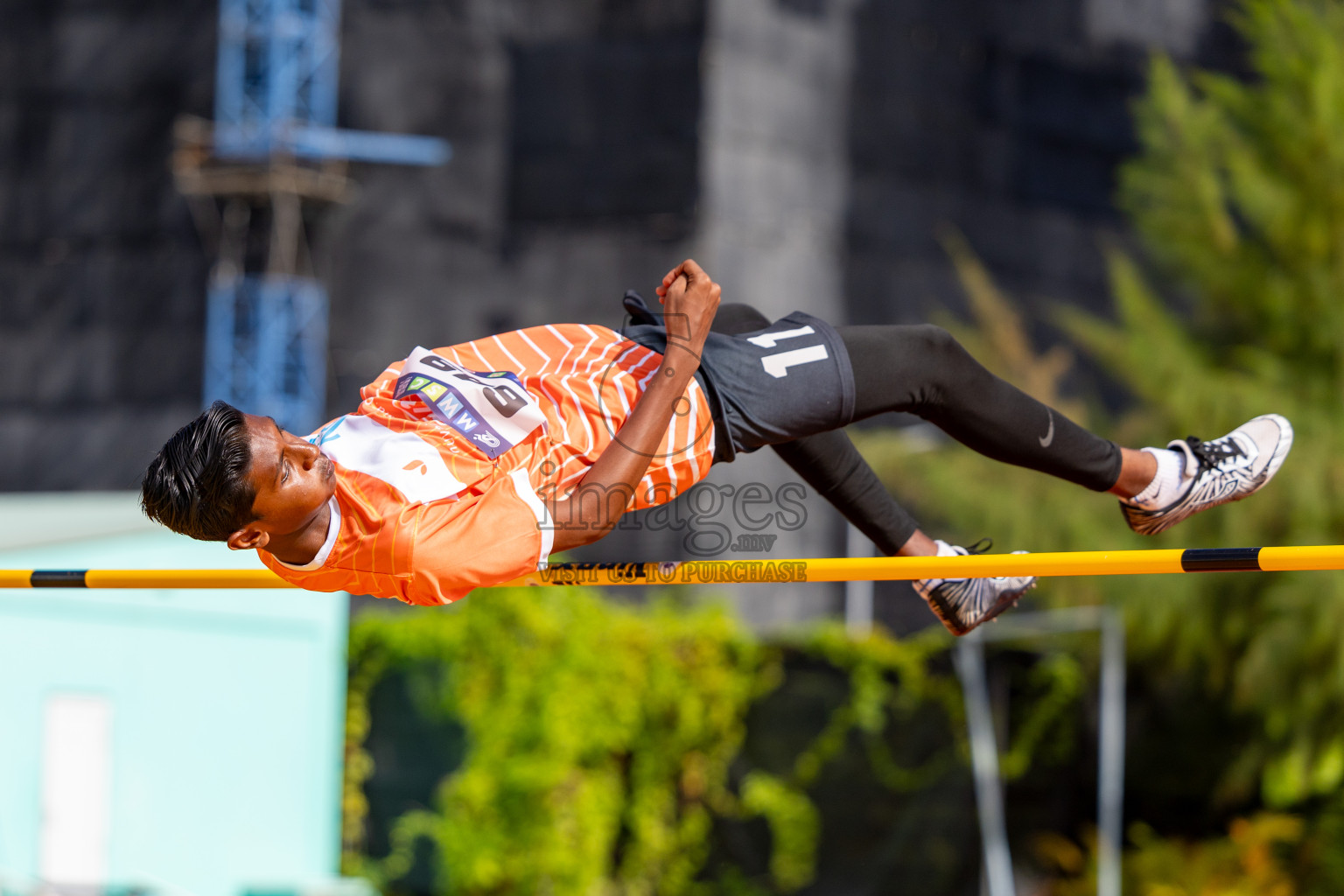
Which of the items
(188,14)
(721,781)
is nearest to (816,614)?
(721,781)

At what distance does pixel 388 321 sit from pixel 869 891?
22.3ft

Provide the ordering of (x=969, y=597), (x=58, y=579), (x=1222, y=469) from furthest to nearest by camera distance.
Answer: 1. (x=58, y=579)
2. (x=969, y=597)
3. (x=1222, y=469)

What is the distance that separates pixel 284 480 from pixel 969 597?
1.68 meters

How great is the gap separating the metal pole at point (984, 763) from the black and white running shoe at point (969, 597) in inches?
182

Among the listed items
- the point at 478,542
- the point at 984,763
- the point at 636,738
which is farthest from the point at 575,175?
the point at 478,542

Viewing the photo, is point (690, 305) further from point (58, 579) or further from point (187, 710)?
point (187, 710)

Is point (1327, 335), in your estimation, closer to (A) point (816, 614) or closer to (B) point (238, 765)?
(A) point (816, 614)

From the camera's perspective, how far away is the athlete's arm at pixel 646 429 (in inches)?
110

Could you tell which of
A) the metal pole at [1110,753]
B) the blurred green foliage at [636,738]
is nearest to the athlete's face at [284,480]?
the blurred green foliage at [636,738]

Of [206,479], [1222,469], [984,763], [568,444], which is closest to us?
[206,479]

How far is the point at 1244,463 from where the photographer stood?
3.33 m

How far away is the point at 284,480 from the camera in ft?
8.81

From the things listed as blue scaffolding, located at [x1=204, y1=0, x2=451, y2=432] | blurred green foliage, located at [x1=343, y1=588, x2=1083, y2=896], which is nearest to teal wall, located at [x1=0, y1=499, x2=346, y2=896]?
blurred green foliage, located at [x1=343, y1=588, x2=1083, y2=896]

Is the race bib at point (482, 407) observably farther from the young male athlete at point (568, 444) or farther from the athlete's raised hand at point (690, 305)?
the athlete's raised hand at point (690, 305)
